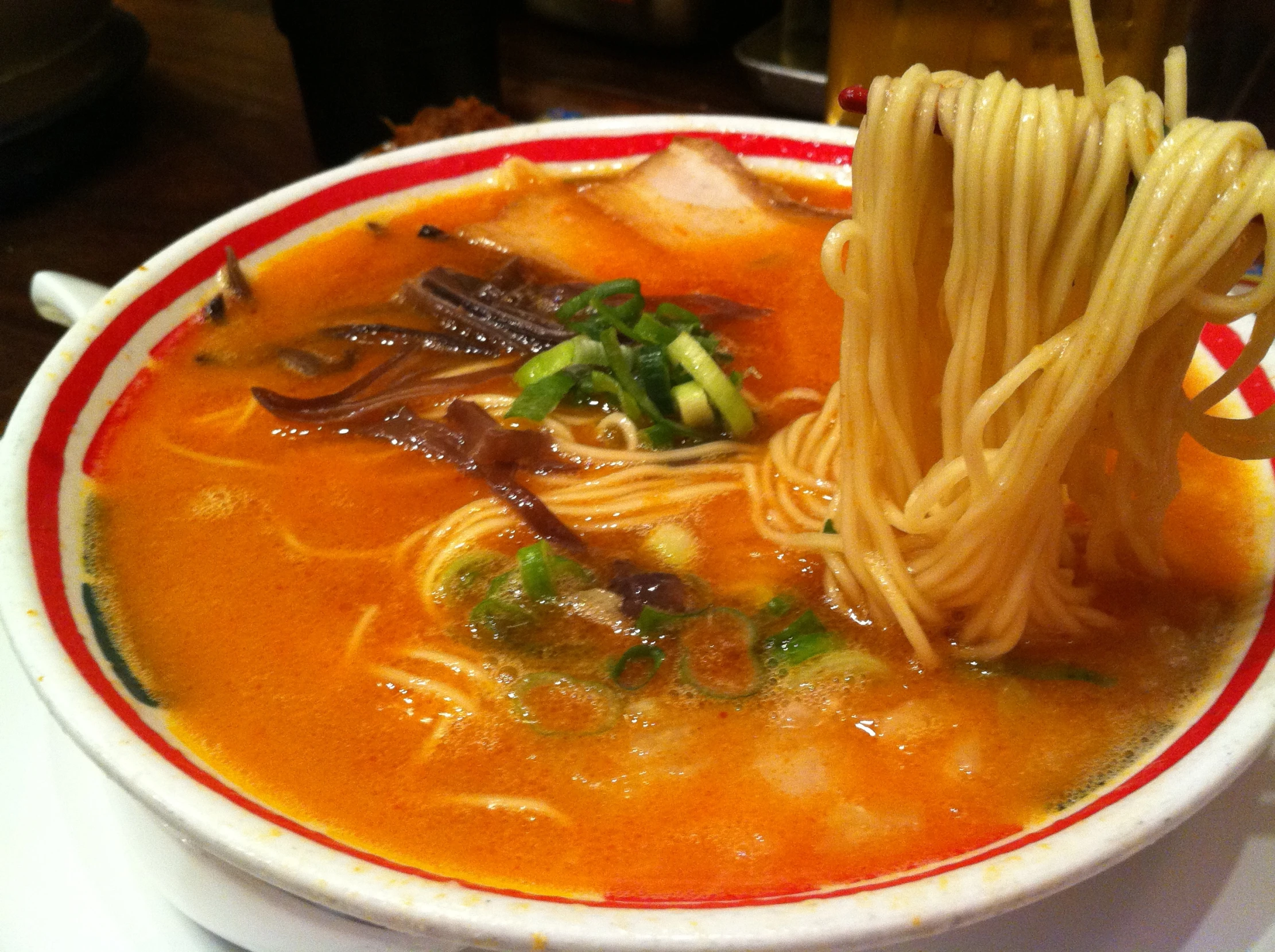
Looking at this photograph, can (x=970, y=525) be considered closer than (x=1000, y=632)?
Yes

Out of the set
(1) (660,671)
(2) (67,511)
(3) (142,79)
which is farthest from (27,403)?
(3) (142,79)

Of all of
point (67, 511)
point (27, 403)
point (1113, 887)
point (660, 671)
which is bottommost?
point (1113, 887)

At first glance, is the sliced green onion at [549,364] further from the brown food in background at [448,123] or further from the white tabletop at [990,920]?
the brown food in background at [448,123]

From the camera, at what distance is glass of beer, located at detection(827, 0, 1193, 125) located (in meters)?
2.84

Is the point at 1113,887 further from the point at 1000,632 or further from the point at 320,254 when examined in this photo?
the point at 320,254

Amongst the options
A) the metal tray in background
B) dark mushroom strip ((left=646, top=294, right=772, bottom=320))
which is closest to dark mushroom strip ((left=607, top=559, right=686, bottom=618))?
dark mushroom strip ((left=646, top=294, right=772, bottom=320))

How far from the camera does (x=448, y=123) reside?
126 inches

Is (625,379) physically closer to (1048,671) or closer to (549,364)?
(549,364)

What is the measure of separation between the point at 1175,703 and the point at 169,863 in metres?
1.45

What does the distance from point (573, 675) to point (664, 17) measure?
11.2ft

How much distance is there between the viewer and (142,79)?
445 cm

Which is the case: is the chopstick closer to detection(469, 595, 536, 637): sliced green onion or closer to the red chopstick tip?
the red chopstick tip

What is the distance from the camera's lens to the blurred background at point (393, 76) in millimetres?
2980

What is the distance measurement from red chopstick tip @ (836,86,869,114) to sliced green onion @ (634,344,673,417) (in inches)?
30.0
